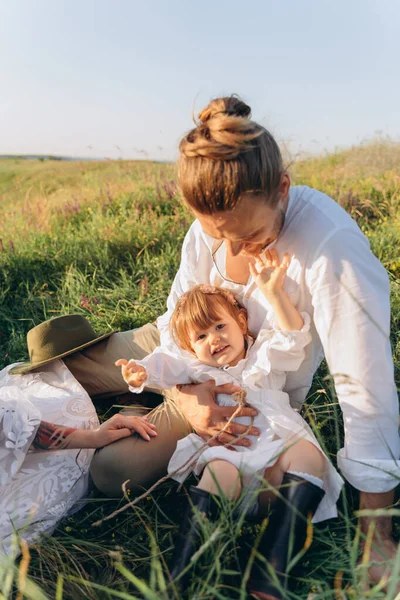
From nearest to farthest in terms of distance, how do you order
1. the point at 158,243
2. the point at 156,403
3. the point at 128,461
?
the point at 128,461
the point at 156,403
the point at 158,243

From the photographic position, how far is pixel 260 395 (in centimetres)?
236

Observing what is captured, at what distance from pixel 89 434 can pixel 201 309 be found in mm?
760

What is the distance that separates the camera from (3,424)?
234 centimetres

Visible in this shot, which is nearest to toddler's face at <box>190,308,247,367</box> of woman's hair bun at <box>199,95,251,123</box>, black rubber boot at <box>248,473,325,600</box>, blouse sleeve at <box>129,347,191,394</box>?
blouse sleeve at <box>129,347,191,394</box>

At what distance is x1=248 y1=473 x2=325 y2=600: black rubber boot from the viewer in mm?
1747

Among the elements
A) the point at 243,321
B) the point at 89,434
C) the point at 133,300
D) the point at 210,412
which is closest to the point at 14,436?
the point at 89,434

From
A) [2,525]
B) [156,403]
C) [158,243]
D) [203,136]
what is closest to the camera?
[203,136]

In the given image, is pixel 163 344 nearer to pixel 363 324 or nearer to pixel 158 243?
pixel 363 324

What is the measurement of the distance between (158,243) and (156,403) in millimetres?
2252

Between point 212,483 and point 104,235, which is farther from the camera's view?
point 104,235

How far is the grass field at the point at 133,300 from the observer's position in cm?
176

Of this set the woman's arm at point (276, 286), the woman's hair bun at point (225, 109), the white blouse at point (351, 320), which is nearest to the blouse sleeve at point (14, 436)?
the woman's arm at point (276, 286)

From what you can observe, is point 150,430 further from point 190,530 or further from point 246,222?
point 246,222

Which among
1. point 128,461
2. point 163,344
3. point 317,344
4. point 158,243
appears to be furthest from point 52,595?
point 158,243
